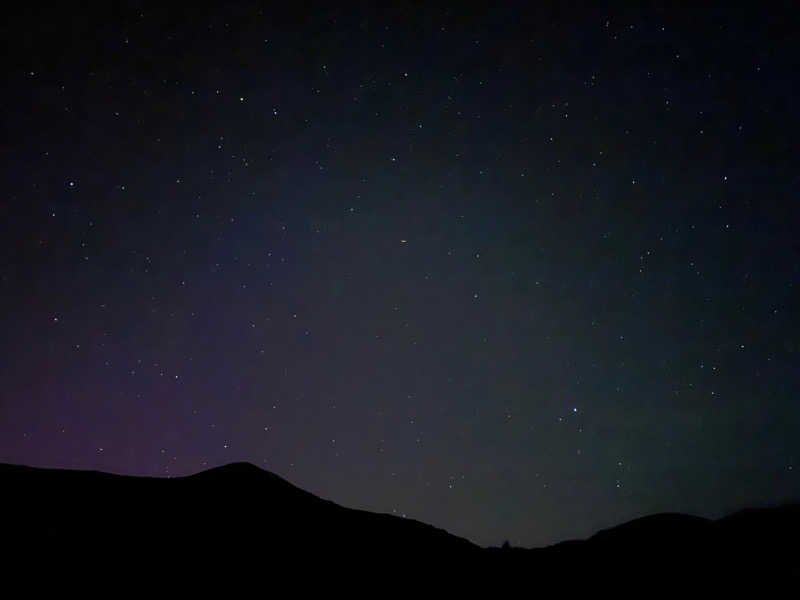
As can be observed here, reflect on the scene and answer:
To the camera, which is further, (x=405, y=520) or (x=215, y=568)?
(x=405, y=520)

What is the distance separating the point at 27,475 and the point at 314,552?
6269 millimetres

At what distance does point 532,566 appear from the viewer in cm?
1562

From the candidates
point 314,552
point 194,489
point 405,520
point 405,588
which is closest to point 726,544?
point 405,520

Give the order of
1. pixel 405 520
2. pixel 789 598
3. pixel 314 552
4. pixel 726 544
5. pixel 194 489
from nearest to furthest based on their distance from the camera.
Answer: pixel 789 598 < pixel 314 552 < pixel 194 489 < pixel 726 544 < pixel 405 520

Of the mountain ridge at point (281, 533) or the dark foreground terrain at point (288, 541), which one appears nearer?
the dark foreground terrain at point (288, 541)

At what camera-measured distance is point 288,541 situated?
13.4 meters

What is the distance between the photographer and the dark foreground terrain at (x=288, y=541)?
11156 mm

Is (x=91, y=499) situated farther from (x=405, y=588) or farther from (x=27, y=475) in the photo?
(x=405, y=588)

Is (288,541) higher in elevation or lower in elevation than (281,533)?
lower

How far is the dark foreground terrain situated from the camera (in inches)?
439

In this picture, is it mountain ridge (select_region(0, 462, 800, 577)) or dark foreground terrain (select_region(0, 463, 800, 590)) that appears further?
mountain ridge (select_region(0, 462, 800, 577))

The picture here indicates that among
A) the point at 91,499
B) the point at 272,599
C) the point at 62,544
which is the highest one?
the point at 91,499

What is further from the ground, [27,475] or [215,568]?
[27,475]

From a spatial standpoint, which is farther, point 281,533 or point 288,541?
point 281,533
